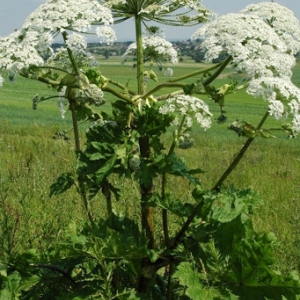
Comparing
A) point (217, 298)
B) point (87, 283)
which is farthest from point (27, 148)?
point (217, 298)

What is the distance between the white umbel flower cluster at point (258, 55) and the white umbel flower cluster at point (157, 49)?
15.4 inches

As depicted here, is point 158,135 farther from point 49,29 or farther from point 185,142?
point 49,29

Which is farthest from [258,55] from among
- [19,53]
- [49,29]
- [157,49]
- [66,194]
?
[66,194]

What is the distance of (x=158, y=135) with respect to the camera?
8.38ft

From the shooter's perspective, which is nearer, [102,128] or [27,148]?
[102,128]

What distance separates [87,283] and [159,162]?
81 cm

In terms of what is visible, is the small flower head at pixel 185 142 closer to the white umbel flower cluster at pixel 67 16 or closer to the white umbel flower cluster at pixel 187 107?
the white umbel flower cluster at pixel 187 107

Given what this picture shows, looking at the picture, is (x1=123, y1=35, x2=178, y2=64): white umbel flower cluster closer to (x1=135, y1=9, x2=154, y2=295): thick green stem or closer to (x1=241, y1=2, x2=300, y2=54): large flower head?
(x1=135, y1=9, x2=154, y2=295): thick green stem

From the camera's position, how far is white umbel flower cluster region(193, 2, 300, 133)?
234cm

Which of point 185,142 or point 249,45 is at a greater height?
point 249,45

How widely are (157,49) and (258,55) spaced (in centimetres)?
67

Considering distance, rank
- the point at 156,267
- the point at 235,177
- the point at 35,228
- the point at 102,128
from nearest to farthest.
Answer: the point at 102,128 < the point at 156,267 < the point at 35,228 < the point at 235,177

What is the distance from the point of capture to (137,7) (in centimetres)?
267

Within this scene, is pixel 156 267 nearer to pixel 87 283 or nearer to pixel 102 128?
pixel 87 283
